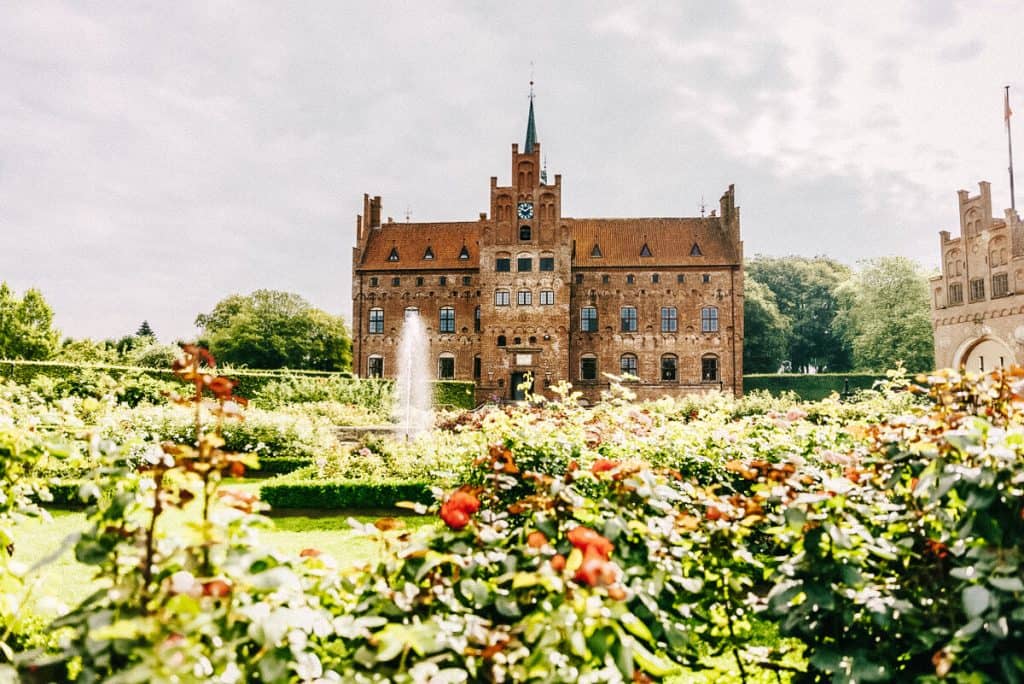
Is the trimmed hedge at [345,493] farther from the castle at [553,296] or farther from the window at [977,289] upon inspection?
the window at [977,289]

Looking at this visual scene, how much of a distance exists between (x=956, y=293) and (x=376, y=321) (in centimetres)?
3080

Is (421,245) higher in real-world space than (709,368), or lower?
higher

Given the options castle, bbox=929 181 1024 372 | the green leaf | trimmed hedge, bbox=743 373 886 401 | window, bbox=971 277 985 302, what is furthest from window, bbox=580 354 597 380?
the green leaf

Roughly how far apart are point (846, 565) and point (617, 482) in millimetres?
843

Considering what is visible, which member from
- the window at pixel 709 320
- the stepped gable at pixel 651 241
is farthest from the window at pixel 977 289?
the window at pixel 709 320

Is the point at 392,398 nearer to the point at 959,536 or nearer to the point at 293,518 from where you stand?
the point at 293,518

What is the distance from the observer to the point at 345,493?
8.76m

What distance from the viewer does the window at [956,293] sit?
30766 millimetres

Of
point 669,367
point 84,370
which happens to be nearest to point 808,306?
point 669,367

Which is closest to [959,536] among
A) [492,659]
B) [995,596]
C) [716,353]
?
[995,596]

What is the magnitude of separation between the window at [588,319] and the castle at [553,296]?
0.19ft

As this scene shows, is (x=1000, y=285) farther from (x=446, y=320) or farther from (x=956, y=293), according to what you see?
(x=446, y=320)

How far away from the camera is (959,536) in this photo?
200cm

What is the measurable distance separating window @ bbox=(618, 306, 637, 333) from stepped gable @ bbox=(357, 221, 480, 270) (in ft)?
29.2
